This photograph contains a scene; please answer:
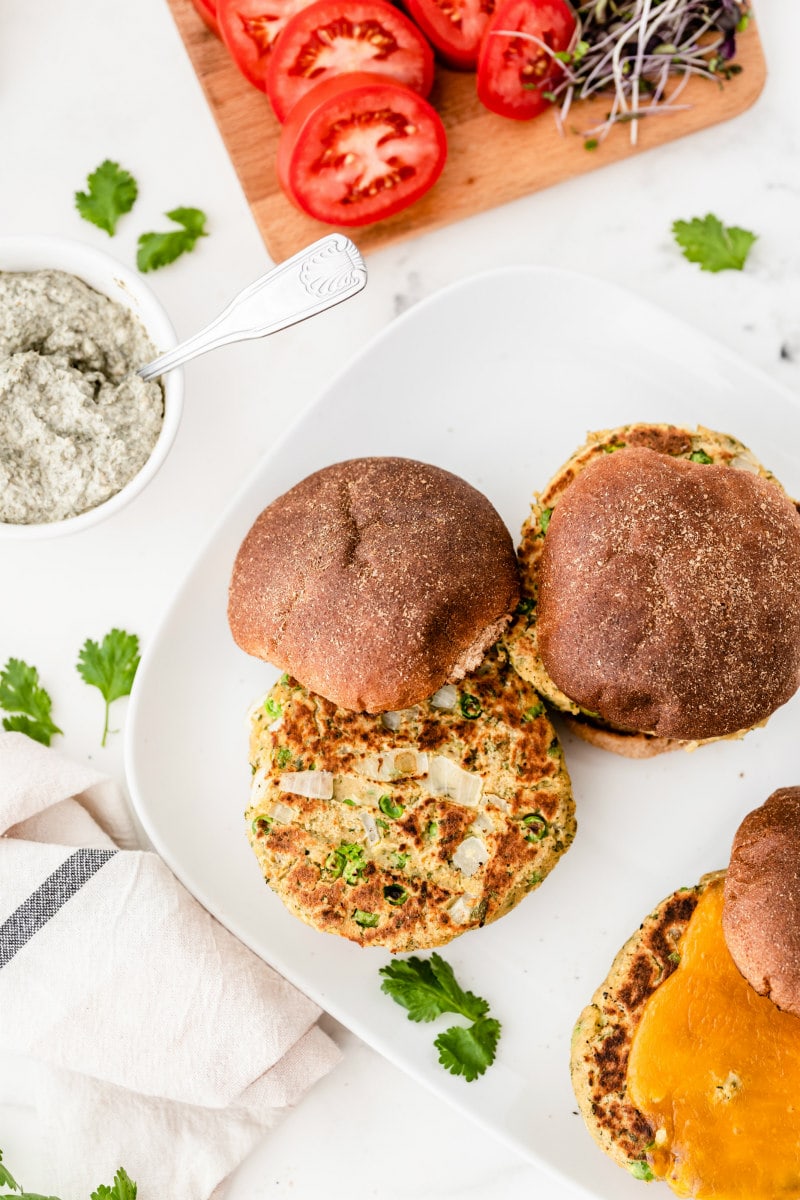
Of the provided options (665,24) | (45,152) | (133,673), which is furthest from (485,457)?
(45,152)

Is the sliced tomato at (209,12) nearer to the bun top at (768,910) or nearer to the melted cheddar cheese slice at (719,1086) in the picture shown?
the bun top at (768,910)

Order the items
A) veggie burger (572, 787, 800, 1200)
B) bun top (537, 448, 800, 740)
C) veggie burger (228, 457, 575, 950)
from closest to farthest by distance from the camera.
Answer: bun top (537, 448, 800, 740) → veggie burger (572, 787, 800, 1200) → veggie burger (228, 457, 575, 950)

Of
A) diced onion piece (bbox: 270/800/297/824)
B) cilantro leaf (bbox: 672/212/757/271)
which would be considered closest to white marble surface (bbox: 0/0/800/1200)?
cilantro leaf (bbox: 672/212/757/271)

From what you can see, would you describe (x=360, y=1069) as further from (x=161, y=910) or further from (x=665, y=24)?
(x=665, y=24)

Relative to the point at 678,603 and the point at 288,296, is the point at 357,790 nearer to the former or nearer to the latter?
the point at 678,603

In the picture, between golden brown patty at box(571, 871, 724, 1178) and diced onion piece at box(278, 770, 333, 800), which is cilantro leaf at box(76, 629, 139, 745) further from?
golden brown patty at box(571, 871, 724, 1178)
